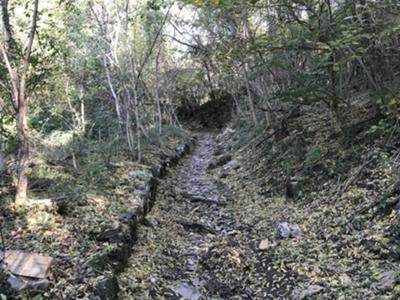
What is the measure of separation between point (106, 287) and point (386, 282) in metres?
2.77

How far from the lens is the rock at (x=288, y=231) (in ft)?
19.5

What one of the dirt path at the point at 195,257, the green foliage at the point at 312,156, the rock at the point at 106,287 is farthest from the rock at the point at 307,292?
the green foliage at the point at 312,156

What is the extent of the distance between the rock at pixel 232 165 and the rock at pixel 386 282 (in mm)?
7373

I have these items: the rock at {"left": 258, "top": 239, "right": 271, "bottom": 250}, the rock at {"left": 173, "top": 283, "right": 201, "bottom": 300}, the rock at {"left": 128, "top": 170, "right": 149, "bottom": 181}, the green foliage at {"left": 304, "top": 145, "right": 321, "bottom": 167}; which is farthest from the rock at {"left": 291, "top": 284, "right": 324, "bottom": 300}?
the rock at {"left": 128, "top": 170, "right": 149, "bottom": 181}

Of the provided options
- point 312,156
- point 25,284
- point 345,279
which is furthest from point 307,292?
point 312,156

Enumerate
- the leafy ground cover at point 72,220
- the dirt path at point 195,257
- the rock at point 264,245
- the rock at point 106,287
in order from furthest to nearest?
1. the rock at point 264,245
2. the dirt path at point 195,257
3. the leafy ground cover at point 72,220
4. the rock at point 106,287

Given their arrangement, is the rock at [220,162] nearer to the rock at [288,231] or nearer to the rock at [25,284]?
the rock at [288,231]

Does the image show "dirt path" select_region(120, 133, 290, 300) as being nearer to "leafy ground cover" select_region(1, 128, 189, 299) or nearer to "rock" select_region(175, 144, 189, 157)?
"leafy ground cover" select_region(1, 128, 189, 299)

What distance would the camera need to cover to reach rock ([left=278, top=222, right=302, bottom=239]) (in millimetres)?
5948

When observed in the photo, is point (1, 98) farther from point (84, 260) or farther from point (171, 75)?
point (171, 75)

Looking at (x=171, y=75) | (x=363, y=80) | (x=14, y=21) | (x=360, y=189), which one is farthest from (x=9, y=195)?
(x=171, y=75)

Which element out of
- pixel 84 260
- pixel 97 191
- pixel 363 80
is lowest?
pixel 84 260

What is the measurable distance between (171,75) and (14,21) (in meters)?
14.6

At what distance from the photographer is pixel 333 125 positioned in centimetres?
854
